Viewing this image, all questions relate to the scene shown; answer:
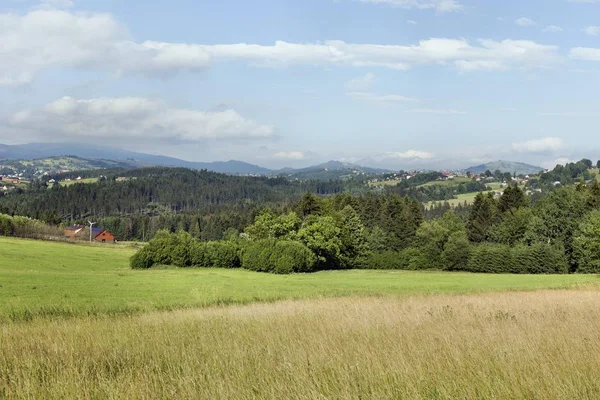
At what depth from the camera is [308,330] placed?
12.1m

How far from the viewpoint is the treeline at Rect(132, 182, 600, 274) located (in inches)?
2608

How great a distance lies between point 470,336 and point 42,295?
22.5 metres

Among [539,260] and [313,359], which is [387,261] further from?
[313,359]

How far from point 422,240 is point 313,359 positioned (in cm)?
8405

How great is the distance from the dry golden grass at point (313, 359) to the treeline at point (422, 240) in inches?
2047

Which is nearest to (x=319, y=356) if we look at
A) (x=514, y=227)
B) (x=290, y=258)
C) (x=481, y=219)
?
(x=290, y=258)

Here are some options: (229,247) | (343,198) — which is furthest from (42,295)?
(343,198)

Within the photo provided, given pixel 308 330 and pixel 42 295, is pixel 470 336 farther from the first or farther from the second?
pixel 42 295

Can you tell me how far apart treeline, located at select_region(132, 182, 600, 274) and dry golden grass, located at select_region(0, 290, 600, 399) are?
52.0 meters

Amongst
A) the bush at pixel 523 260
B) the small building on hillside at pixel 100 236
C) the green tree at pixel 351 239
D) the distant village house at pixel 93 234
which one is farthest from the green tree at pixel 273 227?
the small building on hillside at pixel 100 236

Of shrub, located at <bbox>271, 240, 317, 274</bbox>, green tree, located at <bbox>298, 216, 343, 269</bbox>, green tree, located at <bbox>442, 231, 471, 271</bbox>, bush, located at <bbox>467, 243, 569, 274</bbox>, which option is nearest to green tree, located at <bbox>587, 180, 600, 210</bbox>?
bush, located at <bbox>467, 243, 569, 274</bbox>

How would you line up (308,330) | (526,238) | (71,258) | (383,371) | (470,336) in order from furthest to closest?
(526,238), (71,258), (308,330), (470,336), (383,371)

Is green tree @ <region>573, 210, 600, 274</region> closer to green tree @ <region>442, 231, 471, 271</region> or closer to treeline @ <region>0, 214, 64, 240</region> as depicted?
green tree @ <region>442, 231, 471, 271</region>

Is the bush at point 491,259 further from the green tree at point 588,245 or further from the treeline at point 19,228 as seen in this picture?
the treeline at point 19,228
